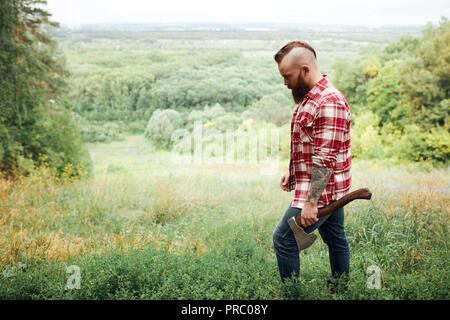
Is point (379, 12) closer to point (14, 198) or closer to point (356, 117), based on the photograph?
point (356, 117)

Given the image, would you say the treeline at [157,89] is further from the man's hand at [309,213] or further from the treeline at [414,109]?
the man's hand at [309,213]

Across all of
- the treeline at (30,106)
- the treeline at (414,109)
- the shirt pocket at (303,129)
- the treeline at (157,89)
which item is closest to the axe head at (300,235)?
the shirt pocket at (303,129)

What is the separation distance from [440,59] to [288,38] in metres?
28.5

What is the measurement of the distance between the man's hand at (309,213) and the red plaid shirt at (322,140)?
0.10 m

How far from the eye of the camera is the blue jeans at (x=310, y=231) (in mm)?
2324

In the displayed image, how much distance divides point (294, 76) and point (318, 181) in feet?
2.55

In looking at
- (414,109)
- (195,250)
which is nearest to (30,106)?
(195,250)

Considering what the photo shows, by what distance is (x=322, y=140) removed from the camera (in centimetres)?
210

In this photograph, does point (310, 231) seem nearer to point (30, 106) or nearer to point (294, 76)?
point (294, 76)

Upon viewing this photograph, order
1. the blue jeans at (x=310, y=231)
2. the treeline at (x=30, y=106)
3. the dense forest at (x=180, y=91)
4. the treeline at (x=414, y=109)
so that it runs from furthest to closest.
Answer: the treeline at (x=414, y=109) < the dense forest at (x=180, y=91) < the treeline at (x=30, y=106) < the blue jeans at (x=310, y=231)

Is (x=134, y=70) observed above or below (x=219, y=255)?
above

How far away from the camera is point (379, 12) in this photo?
17.8 m
